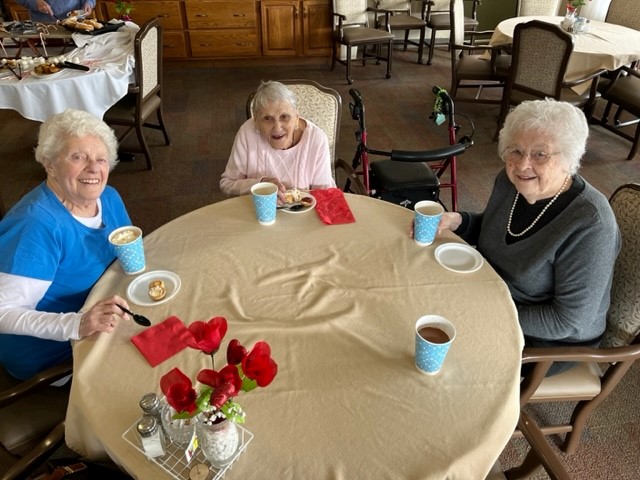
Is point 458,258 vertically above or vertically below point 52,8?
below

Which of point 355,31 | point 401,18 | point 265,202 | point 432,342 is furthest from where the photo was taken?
point 401,18

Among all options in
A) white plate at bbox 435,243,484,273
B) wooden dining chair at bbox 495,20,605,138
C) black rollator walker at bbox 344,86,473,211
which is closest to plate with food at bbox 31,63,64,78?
black rollator walker at bbox 344,86,473,211

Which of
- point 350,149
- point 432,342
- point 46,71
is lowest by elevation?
point 350,149

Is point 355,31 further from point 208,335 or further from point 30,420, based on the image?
point 208,335

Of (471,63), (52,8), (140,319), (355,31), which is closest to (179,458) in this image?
(140,319)

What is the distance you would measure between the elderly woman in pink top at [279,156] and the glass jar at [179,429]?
3.93ft

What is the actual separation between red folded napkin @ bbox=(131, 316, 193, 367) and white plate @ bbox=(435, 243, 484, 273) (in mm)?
808

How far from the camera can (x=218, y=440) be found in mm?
888

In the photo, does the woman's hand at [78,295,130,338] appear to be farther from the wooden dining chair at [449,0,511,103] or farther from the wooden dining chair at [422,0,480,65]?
the wooden dining chair at [422,0,480,65]

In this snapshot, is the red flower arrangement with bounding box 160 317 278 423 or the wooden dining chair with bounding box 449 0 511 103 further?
the wooden dining chair with bounding box 449 0 511 103

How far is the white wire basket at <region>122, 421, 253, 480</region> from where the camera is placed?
0.92 m

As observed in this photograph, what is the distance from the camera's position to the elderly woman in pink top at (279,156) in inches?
79.4

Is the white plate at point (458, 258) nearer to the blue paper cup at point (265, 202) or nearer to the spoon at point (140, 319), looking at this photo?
the blue paper cup at point (265, 202)

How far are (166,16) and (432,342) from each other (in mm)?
5729
